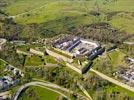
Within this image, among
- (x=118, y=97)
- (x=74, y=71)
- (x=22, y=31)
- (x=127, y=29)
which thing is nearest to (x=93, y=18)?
(x=127, y=29)

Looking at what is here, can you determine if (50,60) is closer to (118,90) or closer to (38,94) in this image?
(38,94)

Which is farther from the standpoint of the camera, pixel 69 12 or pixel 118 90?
pixel 69 12

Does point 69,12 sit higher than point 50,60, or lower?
lower

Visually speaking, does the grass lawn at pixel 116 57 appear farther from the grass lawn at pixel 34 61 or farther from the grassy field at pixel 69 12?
the grassy field at pixel 69 12

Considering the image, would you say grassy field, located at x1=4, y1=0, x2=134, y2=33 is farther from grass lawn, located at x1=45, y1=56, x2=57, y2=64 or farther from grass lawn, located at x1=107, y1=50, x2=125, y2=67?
grass lawn, located at x1=45, y1=56, x2=57, y2=64

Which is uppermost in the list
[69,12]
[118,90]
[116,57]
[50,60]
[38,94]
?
[50,60]

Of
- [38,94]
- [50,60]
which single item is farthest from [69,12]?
[38,94]

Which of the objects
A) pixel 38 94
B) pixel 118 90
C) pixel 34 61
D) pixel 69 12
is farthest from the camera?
pixel 69 12

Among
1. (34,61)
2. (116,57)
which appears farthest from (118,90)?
(34,61)

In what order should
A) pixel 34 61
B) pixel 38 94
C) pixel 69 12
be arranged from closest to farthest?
pixel 38 94
pixel 34 61
pixel 69 12
